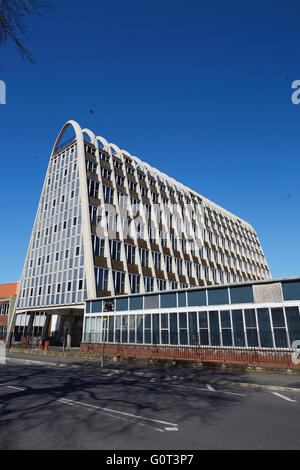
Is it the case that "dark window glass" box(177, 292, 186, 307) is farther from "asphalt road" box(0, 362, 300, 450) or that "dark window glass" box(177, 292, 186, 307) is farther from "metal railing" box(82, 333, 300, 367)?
"asphalt road" box(0, 362, 300, 450)

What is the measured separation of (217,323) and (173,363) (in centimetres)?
406

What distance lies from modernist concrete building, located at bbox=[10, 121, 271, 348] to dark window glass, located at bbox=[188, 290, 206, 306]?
44.1 feet

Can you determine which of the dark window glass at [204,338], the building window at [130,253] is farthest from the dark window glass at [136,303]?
the building window at [130,253]

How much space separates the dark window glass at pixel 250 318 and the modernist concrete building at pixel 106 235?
58.8 feet

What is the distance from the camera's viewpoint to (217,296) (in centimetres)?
2067

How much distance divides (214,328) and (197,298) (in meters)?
2.53

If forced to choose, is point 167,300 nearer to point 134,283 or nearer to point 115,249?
point 134,283

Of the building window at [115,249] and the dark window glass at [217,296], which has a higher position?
the building window at [115,249]

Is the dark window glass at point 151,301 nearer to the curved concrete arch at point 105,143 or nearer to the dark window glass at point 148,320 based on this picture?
the dark window glass at point 148,320

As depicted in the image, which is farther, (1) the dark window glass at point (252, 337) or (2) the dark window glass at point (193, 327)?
(2) the dark window glass at point (193, 327)

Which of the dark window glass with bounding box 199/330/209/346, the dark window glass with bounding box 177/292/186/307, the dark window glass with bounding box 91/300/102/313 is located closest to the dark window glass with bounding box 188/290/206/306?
the dark window glass with bounding box 177/292/186/307

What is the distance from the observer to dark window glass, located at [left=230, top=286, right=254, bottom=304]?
1920cm

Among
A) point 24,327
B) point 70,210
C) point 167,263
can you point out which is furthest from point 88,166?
point 24,327

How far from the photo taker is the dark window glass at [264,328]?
17.6 m
